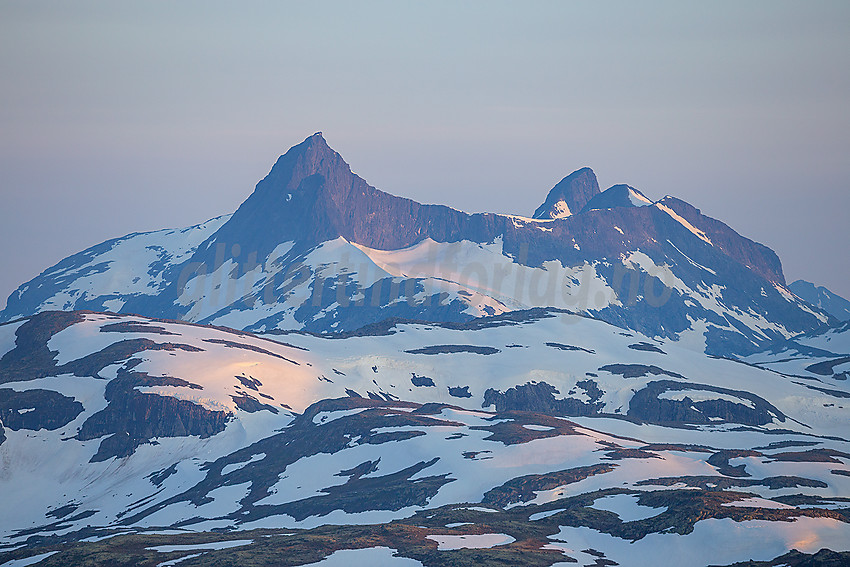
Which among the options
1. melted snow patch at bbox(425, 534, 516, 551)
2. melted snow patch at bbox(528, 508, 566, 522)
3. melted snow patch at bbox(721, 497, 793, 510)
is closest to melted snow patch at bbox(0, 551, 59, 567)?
melted snow patch at bbox(425, 534, 516, 551)

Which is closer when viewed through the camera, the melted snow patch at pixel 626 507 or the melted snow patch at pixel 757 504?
the melted snow patch at pixel 757 504

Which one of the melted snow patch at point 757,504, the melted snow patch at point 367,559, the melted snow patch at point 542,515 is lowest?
the melted snow patch at point 367,559

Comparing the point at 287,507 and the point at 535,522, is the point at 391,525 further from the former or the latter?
the point at 287,507

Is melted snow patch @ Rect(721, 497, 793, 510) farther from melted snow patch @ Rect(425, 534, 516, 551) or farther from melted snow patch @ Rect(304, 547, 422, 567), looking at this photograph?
melted snow patch @ Rect(304, 547, 422, 567)

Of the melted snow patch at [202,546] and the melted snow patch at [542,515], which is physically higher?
the melted snow patch at [542,515]

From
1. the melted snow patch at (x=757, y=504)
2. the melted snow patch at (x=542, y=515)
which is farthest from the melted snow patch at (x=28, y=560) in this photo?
the melted snow patch at (x=757, y=504)

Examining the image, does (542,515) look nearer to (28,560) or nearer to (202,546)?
(202,546)

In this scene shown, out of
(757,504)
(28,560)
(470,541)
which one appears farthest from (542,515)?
(28,560)

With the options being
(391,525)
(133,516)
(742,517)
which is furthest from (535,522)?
(133,516)

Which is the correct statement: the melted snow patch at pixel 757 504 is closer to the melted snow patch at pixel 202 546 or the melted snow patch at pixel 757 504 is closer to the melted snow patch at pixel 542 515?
the melted snow patch at pixel 542 515
